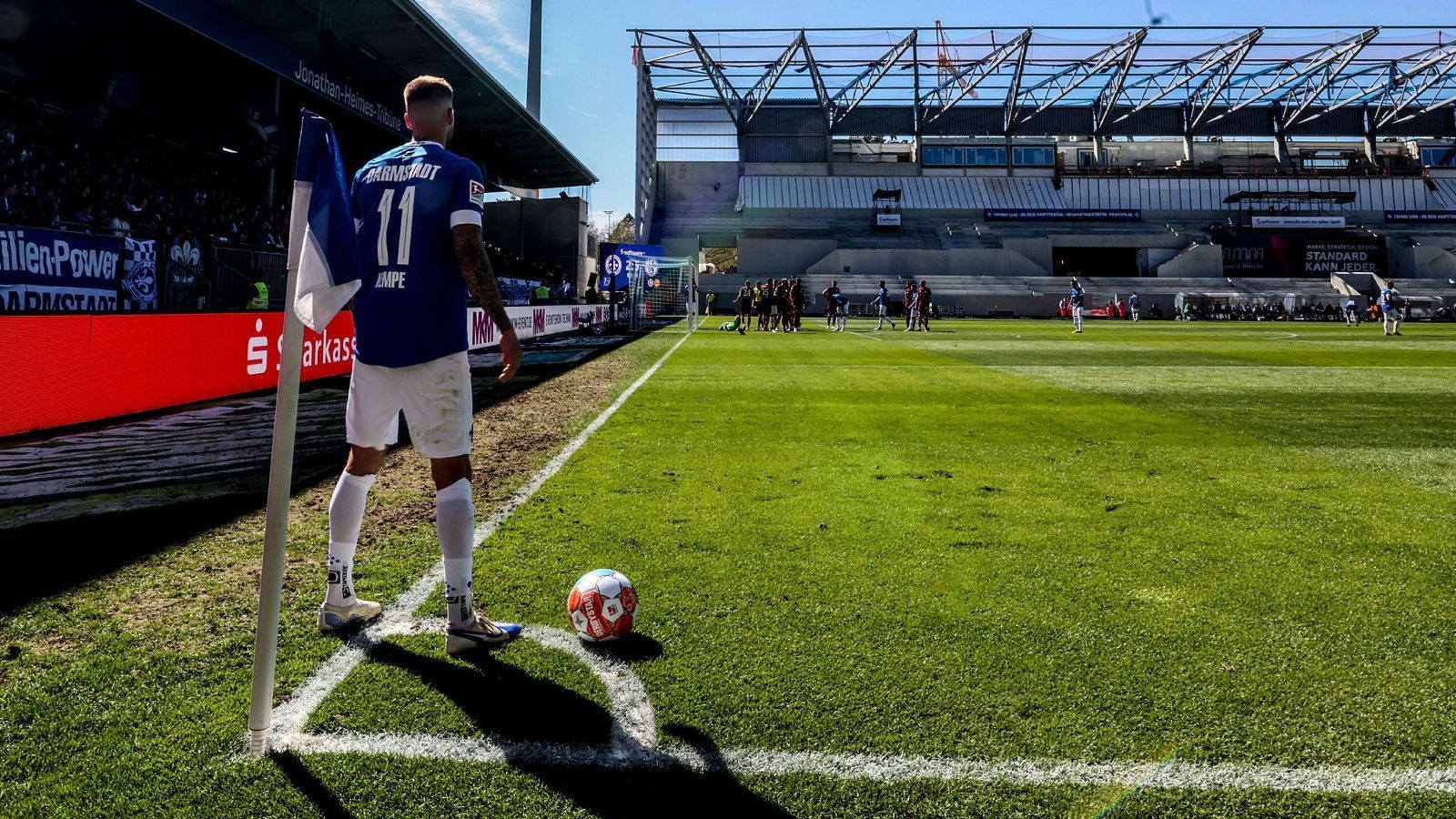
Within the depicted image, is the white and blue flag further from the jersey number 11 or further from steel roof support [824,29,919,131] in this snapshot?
steel roof support [824,29,919,131]

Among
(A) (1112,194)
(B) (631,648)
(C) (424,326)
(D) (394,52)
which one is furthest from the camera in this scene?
(A) (1112,194)

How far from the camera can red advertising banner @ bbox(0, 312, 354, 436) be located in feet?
26.3

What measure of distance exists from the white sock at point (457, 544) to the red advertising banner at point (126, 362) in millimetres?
6443

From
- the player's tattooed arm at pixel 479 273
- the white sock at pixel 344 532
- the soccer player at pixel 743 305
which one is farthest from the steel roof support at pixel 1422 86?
the white sock at pixel 344 532

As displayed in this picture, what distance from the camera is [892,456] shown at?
721cm

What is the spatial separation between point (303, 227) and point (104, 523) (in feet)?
12.3

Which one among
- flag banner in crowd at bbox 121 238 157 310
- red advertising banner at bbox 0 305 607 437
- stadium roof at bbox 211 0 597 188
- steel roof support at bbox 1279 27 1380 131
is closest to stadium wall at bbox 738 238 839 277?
stadium roof at bbox 211 0 597 188

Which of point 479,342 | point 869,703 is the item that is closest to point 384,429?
point 869,703

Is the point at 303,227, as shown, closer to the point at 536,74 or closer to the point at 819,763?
the point at 819,763

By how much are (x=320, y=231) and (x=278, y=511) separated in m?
0.86

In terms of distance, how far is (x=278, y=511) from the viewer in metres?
2.52

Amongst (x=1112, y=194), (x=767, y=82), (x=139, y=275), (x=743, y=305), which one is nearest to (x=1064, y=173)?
(x=1112, y=194)

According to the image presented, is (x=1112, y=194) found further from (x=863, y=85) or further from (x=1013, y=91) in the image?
(x=863, y=85)

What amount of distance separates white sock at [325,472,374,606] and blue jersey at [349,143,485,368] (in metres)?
0.56
